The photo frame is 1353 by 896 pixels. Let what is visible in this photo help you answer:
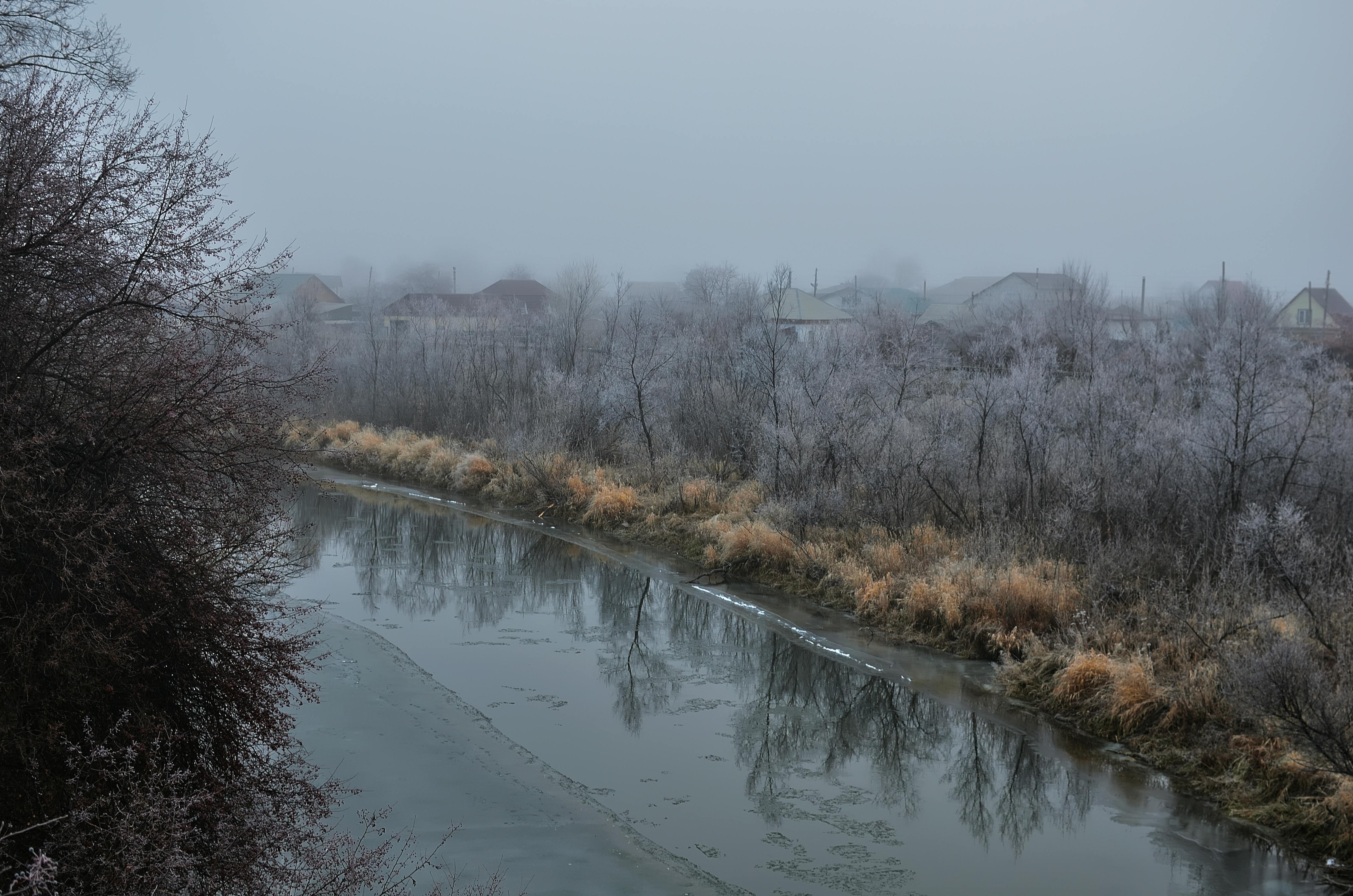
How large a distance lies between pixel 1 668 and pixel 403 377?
2950 centimetres

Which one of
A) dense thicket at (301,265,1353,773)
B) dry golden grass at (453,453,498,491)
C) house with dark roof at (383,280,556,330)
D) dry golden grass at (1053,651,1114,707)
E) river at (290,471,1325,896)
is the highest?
house with dark roof at (383,280,556,330)

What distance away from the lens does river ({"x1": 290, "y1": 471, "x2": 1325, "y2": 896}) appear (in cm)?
711

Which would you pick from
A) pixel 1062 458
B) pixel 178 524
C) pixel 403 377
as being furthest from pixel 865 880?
pixel 403 377

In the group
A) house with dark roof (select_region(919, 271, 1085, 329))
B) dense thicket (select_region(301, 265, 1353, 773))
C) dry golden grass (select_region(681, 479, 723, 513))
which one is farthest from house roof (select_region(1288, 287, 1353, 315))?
dry golden grass (select_region(681, 479, 723, 513))

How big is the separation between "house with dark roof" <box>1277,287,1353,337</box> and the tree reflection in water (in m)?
32.5

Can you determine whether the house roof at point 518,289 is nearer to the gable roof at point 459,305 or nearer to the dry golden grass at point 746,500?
the gable roof at point 459,305

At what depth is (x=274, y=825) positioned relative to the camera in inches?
239

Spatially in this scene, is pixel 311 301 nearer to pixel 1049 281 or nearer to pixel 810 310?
pixel 810 310

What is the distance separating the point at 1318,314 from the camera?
195 ft

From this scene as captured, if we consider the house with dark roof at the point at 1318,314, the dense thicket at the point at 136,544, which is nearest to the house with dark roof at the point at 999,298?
the house with dark roof at the point at 1318,314

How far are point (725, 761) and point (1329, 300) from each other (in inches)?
2804

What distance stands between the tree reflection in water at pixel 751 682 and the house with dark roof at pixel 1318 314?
32537mm

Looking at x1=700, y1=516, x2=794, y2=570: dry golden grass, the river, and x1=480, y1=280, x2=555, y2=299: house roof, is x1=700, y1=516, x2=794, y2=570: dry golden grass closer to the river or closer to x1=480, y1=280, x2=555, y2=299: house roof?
the river

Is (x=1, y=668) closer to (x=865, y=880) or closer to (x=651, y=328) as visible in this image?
(x=865, y=880)
